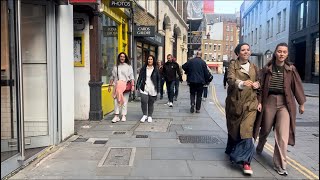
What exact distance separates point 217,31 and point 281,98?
102724 millimetres

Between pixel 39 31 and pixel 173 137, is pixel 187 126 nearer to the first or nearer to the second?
pixel 173 137

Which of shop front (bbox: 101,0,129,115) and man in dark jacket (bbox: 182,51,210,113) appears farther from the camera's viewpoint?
man in dark jacket (bbox: 182,51,210,113)

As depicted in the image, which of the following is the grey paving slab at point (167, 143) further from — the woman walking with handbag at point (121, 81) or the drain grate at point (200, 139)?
the woman walking with handbag at point (121, 81)

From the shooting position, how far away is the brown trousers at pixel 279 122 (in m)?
5.20

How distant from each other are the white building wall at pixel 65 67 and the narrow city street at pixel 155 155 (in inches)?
14.1

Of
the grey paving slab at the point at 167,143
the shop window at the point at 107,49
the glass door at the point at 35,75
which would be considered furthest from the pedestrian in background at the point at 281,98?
the shop window at the point at 107,49

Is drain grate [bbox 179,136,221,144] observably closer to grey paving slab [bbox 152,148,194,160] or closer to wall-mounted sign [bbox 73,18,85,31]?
grey paving slab [bbox 152,148,194,160]

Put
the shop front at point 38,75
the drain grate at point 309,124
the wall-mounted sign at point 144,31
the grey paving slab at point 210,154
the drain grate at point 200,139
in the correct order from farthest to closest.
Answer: the wall-mounted sign at point 144,31 → the drain grate at point 309,124 → the drain grate at point 200,139 → the shop front at point 38,75 → the grey paving slab at point 210,154

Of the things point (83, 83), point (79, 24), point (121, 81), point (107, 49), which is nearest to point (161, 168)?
point (121, 81)

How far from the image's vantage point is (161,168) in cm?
527

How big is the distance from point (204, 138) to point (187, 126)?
141 centimetres

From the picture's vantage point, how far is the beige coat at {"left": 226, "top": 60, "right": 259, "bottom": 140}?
5.20m

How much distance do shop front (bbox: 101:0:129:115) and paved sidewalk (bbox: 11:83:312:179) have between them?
147 cm

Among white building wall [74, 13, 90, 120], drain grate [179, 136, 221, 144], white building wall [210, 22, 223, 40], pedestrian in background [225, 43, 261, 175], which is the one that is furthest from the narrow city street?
white building wall [210, 22, 223, 40]
